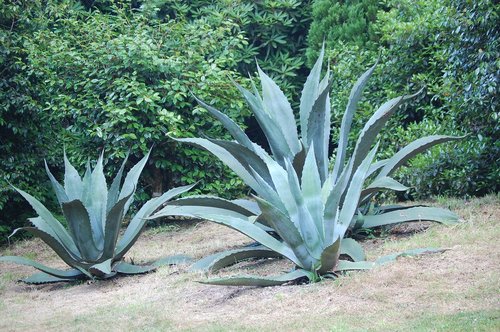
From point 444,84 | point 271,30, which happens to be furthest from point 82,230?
point 271,30

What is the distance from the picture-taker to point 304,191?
6125mm

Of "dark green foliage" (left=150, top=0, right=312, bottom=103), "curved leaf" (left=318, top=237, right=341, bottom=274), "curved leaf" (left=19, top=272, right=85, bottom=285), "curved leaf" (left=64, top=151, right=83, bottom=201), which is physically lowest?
"curved leaf" (left=19, top=272, right=85, bottom=285)

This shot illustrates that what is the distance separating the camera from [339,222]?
6.17 m

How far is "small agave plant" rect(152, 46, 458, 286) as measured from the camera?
591 cm

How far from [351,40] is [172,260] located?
576 cm

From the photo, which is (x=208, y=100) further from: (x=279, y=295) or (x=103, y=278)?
(x=279, y=295)

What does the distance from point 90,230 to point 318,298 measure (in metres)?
2.69

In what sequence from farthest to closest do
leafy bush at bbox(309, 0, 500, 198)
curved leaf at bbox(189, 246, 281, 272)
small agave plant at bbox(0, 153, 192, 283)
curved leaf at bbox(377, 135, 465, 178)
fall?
leafy bush at bbox(309, 0, 500, 198), small agave plant at bbox(0, 153, 192, 283), curved leaf at bbox(377, 135, 465, 178), curved leaf at bbox(189, 246, 281, 272)

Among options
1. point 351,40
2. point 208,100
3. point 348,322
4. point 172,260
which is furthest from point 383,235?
point 351,40

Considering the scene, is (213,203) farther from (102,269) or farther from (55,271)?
(55,271)

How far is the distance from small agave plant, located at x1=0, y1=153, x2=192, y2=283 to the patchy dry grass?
0.53 feet

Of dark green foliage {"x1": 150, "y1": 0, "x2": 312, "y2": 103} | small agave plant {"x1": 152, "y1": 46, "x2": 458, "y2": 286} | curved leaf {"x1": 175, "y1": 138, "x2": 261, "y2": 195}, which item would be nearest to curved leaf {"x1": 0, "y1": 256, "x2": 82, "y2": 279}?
small agave plant {"x1": 152, "y1": 46, "x2": 458, "y2": 286}

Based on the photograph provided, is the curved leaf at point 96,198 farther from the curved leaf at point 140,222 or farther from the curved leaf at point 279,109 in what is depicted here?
the curved leaf at point 279,109

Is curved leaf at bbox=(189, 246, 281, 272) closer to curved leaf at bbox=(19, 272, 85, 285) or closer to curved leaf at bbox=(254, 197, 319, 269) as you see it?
curved leaf at bbox=(254, 197, 319, 269)
